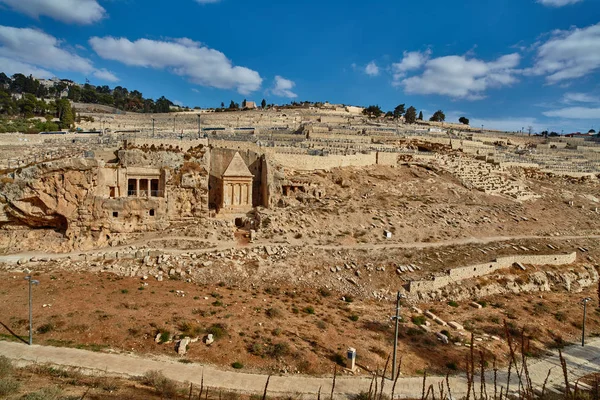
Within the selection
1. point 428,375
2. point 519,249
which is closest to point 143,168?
point 428,375

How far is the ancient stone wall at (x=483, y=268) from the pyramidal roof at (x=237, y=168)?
1587cm

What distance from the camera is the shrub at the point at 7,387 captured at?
9859mm

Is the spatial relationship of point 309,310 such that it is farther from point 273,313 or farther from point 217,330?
point 217,330

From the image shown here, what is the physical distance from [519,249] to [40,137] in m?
42.2

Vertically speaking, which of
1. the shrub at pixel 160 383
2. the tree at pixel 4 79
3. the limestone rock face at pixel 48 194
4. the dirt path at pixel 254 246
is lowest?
the shrub at pixel 160 383

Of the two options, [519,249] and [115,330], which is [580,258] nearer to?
[519,249]

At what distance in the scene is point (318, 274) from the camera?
23.2 meters

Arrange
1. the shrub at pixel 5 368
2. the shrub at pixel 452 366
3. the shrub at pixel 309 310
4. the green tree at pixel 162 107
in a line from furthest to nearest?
the green tree at pixel 162 107 → the shrub at pixel 309 310 → the shrub at pixel 452 366 → the shrub at pixel 5 368

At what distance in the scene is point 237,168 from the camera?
30.4 metres

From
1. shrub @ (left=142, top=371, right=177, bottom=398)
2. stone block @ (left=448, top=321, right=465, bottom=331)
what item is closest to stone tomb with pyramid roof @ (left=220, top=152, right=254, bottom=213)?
stone block @ (left=448, top=321, right=465, bottom=331)

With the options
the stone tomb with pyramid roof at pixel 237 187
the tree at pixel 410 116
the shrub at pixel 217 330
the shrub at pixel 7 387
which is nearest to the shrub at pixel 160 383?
the shrub at pixel 217 330

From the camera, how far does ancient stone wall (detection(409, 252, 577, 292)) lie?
2250cm

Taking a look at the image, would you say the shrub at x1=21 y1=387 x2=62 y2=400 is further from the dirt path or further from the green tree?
the green tree

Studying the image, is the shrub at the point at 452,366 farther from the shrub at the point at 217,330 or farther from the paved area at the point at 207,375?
the shrub at the point at 217,330
